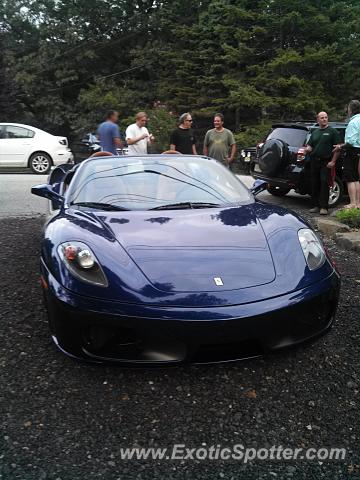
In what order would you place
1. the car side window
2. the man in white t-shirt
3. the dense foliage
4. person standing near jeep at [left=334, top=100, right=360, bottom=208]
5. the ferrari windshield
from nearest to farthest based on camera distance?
1. the ferrari windshield
2. person standing near jeep at [left=334, top=100, right=360, bottom=208]
3. the man in white t-shirt
4. the car side window
5. the dense foliage

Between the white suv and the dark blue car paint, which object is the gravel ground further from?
the white suv

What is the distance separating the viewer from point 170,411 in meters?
2.29

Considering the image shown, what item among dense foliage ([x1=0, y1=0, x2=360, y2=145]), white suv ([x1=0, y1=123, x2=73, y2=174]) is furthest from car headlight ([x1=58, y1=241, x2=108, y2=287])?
dense foliage ([x1=0, y1=0, x2=360, y2=145])

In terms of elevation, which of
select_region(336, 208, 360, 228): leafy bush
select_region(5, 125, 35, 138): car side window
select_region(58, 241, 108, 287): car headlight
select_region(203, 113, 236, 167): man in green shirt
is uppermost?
select_region(5, 125, 35, 138): car side window

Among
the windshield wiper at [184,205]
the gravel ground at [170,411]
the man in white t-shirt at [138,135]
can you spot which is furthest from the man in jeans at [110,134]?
the gravel ground at [170,411]

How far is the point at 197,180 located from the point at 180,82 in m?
24.5

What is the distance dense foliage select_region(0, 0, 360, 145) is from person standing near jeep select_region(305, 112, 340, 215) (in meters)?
14.5

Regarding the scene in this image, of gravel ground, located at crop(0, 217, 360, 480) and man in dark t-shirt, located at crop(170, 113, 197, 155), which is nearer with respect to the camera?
A: gravel ground, located at crop(0, 217, 360, 480)

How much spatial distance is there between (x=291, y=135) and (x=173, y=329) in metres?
7.04

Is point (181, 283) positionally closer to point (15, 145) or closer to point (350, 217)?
point (350, 217)

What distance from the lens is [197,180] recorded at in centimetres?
396

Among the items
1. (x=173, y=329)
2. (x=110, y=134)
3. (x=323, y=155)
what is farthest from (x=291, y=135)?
(x=173, y=329)

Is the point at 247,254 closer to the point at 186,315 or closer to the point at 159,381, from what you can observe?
the point at 186,315

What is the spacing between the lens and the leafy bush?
19.1ft
